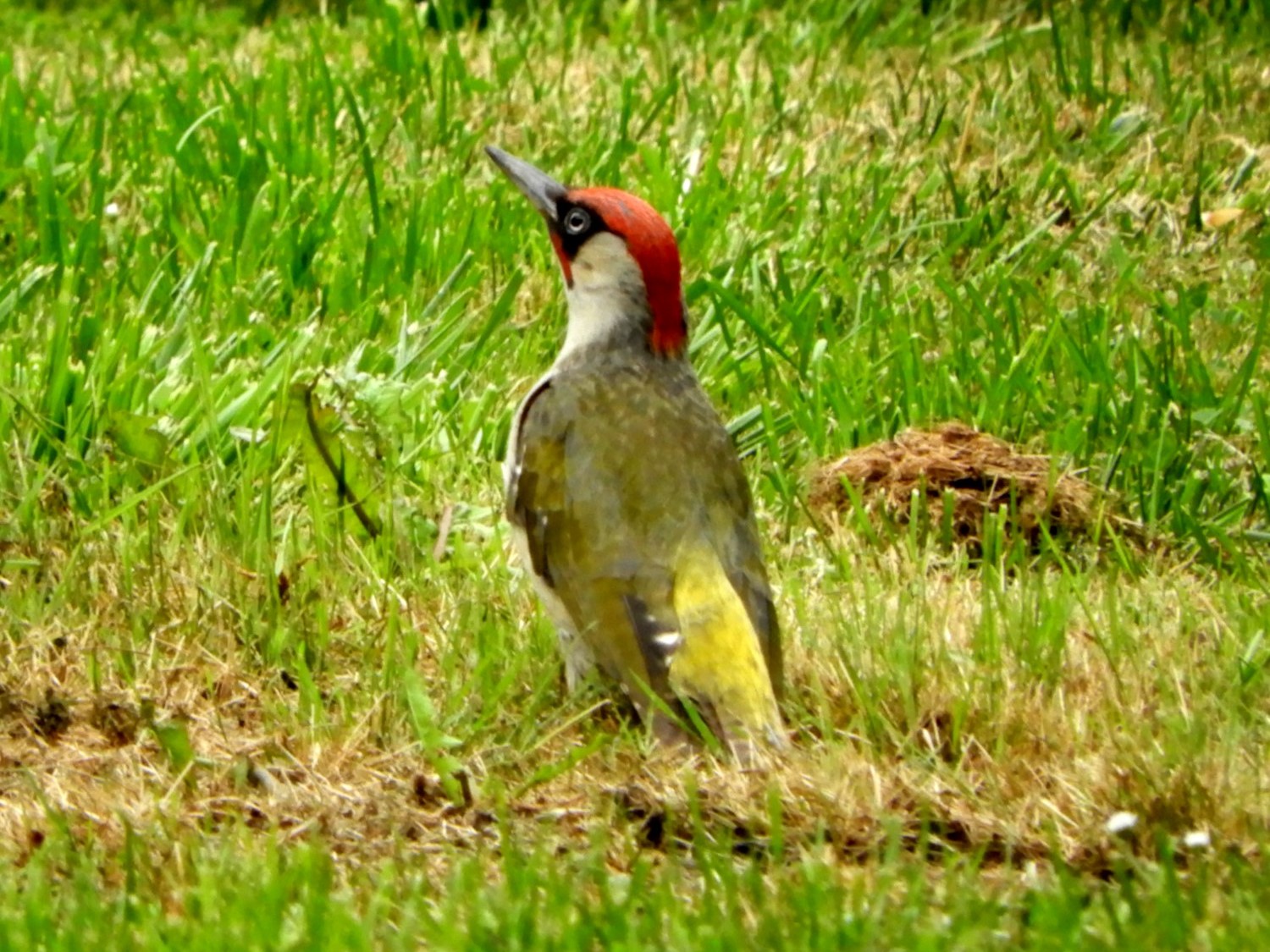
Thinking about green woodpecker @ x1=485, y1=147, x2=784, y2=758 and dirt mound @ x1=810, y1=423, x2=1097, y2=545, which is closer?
green woodpecker @ x1=485, y1=147, x2=784, y2=758


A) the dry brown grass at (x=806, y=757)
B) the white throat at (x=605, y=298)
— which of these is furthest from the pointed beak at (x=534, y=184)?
the dry brown grass at (x=806, y=757)

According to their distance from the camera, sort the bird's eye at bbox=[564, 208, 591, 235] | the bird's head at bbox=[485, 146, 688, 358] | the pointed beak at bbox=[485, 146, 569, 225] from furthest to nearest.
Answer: the pointed beak at bbox=[485, 146, 569, 225]
the bird's eye at bbox=[564, 208, 591, 235]
the bird's head at bbox=[485, 146, 688, 358]

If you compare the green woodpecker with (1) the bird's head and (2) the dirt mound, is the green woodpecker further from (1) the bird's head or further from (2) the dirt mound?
(2) the dirt mound

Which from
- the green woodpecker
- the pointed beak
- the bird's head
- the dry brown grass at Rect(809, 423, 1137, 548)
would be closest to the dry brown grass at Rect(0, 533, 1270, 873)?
the green woodpecker

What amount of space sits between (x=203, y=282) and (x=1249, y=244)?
3.22m

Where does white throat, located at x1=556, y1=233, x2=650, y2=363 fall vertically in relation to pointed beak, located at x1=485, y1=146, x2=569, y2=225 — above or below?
below

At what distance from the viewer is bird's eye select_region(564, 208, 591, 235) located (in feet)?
17.3

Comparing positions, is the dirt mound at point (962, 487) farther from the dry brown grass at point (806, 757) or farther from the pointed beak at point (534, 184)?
the pointed beak at point (534, 184)

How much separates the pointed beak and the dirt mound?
929mm

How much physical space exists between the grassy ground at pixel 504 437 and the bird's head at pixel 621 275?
498mm

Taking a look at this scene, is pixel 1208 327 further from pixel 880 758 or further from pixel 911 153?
pixel 880 758

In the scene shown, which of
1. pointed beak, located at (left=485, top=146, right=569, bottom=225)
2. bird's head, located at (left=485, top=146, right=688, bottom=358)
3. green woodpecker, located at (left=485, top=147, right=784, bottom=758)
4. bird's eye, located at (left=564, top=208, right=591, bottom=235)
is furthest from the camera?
pointed beak, located at (left=485, top=146, right=569, bottom=225)

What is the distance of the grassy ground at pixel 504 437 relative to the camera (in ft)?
12.3

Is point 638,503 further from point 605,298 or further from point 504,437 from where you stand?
point 504,437
